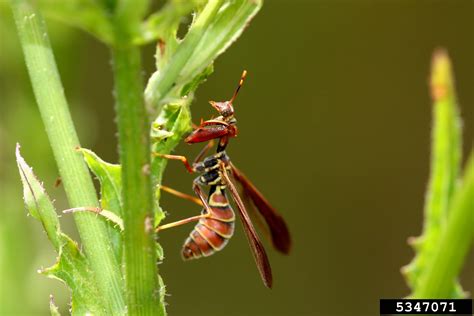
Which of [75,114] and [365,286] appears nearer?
[75,114]

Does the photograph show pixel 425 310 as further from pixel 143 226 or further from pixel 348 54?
pixel 348 54

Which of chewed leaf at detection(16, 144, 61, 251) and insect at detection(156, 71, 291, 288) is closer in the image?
chewed leaf at detection(16, 144, 61, 251)

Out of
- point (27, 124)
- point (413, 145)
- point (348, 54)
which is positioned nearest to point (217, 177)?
point (27, 124)

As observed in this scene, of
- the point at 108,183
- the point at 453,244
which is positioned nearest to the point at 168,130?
the point at 108,183

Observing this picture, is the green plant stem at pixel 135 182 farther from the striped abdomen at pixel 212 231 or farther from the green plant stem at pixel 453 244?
the striped abdomen at pixel 212 231

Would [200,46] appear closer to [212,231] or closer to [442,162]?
[442,162]

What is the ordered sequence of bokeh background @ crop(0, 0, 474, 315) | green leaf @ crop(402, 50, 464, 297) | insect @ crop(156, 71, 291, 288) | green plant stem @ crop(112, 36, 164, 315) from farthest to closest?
bokeh background @ crop(0, 0, 474, 315), insect @ crop(156, 71, 291, 288), green leaf @ crop(402, 50, 464, 297), green plant stem @ crop(112, 36, 164, 315)

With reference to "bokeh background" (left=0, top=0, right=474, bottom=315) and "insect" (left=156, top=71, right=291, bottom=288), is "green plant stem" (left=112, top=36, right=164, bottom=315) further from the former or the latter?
"bokeh background" (left=0, top=0, right=474, bottom=315)

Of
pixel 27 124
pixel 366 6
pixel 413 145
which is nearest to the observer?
pixel 27 124

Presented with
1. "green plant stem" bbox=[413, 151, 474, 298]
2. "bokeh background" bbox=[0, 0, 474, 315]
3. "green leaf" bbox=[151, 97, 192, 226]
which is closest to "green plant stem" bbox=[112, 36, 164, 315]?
"green leaf" bbox=[151, 97, 192, 226]
